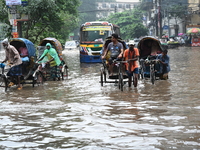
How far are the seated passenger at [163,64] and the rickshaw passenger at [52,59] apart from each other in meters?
3.68

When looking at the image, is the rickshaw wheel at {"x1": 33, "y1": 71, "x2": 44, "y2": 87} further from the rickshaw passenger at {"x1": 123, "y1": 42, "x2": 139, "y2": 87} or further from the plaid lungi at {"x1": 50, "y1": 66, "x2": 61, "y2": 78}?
the rickshaw passenger at {"x1": 123, "y1": 42, "x2": 139, "y2": 87}

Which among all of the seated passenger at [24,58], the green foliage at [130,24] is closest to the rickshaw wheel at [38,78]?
the seated passenger at [24,58]

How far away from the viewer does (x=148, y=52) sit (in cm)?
1478

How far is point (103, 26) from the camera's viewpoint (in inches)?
1061

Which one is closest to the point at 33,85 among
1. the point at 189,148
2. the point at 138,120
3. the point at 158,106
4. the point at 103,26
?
the point at 158,106

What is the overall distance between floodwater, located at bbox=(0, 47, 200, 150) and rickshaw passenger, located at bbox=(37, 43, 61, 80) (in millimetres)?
2528

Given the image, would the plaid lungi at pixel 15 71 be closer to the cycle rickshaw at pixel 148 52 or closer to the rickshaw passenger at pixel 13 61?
the rickshaw passenger at pixel 13 61

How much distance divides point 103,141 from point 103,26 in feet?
70.6

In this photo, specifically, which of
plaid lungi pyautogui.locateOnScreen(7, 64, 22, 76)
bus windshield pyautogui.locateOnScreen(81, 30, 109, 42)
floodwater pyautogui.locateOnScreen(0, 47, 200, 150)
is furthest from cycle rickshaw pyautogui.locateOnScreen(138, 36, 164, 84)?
bus windshield pyautogui.locateOnScreen(81, 30, 109, 42)

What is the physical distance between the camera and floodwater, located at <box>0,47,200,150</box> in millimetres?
5773

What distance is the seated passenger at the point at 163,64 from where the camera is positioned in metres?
13.2

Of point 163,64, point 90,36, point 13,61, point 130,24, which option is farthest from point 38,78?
point 130,24

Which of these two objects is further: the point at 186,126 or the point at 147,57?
the point at 147,57

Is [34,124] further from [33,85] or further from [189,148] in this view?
[33,85]
